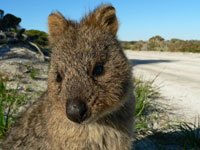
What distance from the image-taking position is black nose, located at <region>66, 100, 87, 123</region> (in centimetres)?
464

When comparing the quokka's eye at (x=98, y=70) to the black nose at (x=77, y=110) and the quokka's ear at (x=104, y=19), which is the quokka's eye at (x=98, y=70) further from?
the quokka's ear at (x=104, y=19)

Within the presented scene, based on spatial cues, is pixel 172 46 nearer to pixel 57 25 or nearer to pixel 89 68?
pixel 57 25

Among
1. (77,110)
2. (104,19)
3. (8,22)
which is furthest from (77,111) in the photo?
(8,22)

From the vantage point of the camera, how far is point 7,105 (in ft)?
29.2

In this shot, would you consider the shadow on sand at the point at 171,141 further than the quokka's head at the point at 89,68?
Yes

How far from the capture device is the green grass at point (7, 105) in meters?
7.63

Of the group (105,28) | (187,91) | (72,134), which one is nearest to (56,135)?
(72,134)

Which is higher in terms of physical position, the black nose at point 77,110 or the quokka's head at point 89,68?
the quokka's head at point 89,68

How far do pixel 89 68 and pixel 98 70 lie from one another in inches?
4.6

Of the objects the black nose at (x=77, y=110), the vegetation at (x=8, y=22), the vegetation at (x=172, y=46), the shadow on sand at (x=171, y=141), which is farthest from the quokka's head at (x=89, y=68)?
the vegetation at (x=172, y=46)

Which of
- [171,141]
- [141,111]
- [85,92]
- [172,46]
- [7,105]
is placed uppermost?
[85,92]

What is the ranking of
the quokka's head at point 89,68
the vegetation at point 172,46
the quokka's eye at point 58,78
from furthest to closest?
1. the vegetation at point 172,46
2. the quokka's eye at point 58,78
3. the quokka's head at point 89,68

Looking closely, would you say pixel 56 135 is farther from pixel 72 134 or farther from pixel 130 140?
pixel 130 140

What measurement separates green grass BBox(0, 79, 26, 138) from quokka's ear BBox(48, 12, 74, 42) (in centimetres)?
224
